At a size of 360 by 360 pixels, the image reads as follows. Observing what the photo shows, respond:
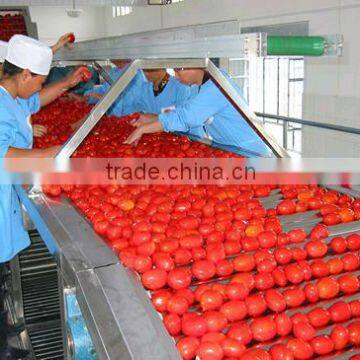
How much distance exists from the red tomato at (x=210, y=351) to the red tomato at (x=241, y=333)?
0.08m

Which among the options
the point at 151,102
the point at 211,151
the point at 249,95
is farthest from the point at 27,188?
the point at 249,95

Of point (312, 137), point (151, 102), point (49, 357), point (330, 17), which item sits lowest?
point (49, 357)

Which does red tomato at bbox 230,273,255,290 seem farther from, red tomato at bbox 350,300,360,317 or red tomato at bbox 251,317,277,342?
red tomato at bbox 350,300,360,317

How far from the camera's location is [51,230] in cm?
196

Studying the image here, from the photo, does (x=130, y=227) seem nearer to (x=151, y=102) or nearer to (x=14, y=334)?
(x=14, y=334)

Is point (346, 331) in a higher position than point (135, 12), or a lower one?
lower

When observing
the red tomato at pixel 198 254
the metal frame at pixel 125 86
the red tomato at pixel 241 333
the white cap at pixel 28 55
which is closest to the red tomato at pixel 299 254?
the red tomato at pixel 198 254

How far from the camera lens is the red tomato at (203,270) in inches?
67.1

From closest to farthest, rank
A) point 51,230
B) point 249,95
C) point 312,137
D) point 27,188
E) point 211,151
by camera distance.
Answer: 1. point 51,230
2. point 27,188
3. point 211,151
4. point 312,137
5. point 249,95

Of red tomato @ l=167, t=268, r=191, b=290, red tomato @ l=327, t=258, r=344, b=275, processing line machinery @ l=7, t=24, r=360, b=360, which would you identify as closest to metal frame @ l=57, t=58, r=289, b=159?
processing line machinery @ l=7, t=24, r=360, b=360

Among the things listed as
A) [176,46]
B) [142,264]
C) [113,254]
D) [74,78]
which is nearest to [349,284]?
[142,264]

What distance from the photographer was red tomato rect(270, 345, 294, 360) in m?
1.34

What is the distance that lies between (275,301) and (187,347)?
14.5 inches

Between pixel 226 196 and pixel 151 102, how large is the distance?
323 cm
